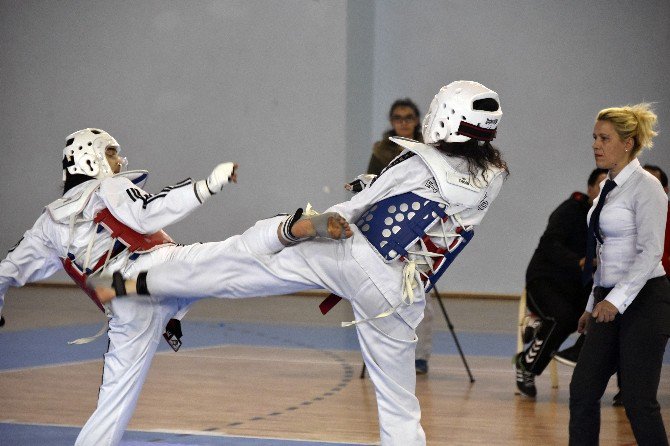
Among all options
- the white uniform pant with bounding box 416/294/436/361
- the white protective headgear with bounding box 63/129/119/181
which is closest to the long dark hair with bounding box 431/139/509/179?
the white protective headgear with bounding box 63/129/119/181

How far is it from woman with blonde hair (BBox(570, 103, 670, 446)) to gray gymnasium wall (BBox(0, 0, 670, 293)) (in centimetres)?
810

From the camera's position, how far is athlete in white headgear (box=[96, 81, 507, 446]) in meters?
3.92

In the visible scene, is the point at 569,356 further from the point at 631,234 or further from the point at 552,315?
the point at 631,234

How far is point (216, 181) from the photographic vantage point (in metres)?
4.00

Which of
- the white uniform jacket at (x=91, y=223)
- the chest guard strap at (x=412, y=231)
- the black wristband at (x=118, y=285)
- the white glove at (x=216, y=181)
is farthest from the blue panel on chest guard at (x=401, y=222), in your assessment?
the black wristband at (x=118, y=285)

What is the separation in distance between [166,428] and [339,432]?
101 cm

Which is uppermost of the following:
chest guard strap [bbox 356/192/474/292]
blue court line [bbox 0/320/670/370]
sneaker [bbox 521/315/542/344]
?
chest guard strap [bbox 356/192/474/292]

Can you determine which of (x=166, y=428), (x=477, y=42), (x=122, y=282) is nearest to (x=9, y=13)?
(x=477, y=42)

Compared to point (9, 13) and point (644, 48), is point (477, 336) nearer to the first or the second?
point (644, 48)

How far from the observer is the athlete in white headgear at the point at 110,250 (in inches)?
168

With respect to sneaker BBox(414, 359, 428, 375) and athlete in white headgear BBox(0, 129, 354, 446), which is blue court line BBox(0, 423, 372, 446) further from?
sneaker BBox(414, 359, 428, 375)

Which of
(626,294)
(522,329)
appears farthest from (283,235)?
(522,329)

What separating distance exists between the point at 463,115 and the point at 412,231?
1.68ft

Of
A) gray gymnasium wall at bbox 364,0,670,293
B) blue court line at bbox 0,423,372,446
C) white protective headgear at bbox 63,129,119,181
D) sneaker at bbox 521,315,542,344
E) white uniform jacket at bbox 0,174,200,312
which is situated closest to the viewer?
white uniform jacket at bbox 0,174,200,312
